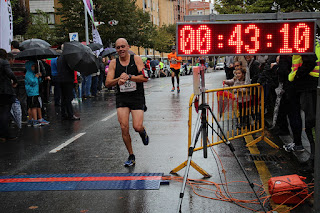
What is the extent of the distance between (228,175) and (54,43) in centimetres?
3544

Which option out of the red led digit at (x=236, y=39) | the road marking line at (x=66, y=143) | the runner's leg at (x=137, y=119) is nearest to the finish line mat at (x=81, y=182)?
the runner's leg at (x=137, y=119)

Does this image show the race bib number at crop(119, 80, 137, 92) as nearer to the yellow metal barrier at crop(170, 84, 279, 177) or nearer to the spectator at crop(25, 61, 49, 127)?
the yellow metal barrier at crop(170, 84, 279, 177)

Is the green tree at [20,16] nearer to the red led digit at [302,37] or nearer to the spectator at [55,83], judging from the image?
the spectator at [55,83]

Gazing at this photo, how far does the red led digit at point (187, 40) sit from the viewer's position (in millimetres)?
4750

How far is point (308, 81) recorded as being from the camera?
6.28 meters

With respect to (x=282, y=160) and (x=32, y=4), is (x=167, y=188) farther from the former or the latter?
(x=32, y=4)

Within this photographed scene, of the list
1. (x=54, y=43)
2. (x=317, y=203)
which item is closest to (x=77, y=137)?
(x=317, y=203)

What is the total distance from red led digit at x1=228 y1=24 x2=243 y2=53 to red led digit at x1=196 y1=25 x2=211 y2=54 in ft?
0.89

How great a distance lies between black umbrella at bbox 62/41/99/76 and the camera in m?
10.9

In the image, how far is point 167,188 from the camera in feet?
17.1

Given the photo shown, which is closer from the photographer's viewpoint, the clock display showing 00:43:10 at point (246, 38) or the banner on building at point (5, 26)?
the clock display showing 00:43:10 at point (246, 38)

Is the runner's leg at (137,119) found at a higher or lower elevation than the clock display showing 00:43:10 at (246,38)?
lower

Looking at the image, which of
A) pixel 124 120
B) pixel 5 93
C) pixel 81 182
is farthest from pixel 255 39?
pixel 5 93

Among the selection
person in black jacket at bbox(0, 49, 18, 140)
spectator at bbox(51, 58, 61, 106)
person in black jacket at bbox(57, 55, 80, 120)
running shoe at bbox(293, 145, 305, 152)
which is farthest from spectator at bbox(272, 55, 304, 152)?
spectator at bbox(51, 58, 61, 106)
